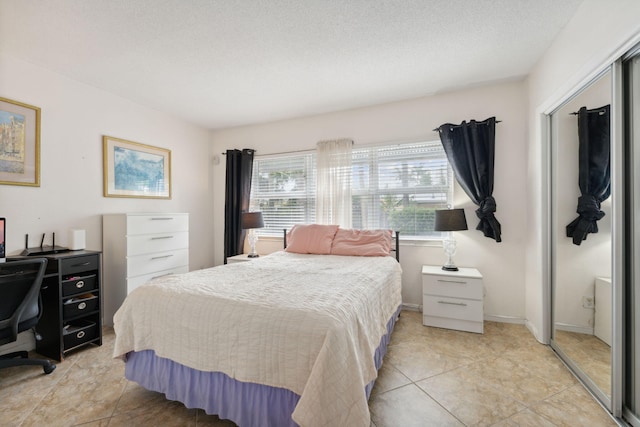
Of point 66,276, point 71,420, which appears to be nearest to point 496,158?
point 71,420

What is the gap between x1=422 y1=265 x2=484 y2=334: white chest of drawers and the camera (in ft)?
8.87

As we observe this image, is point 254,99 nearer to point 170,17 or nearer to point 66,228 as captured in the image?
point 170,17

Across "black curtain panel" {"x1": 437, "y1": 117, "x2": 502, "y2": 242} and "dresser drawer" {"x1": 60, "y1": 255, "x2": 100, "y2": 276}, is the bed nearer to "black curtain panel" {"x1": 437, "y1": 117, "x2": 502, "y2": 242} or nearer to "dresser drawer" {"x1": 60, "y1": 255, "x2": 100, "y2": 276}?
"dresser drawer" {"x1": 60, "y1": 255, "x2": 100, "y2": 276}

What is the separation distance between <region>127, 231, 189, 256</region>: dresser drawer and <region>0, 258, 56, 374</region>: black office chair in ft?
3.16

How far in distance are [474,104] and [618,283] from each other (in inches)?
89.8

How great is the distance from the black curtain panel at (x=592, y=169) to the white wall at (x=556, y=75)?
0.28m

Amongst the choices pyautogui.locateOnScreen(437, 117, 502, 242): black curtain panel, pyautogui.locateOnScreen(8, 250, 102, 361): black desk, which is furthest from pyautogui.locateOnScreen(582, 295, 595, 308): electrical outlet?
pyautogui.locateOnScreen(8, 250, 102, 361): black desk

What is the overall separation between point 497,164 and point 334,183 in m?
1.92

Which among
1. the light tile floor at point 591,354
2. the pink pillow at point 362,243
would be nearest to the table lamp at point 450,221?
the pink pillow at point 362,243

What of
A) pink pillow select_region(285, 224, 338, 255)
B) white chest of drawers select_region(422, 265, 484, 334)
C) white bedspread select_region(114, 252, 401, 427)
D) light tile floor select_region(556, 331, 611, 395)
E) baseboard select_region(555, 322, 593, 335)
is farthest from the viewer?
pink pillow select_region(285, 224, 338, 255)

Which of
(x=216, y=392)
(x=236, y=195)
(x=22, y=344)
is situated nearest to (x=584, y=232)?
(x=216, y=392)

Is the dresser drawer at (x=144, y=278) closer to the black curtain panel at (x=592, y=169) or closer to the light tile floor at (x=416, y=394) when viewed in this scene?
the light tile floor at (x=416, y=394)

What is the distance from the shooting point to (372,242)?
3176 millimetres

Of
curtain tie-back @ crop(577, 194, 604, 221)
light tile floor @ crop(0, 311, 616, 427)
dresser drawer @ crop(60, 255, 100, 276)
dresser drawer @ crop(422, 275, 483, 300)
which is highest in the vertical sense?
curtain tie-back @ crop(577, 194, 604, 221)
